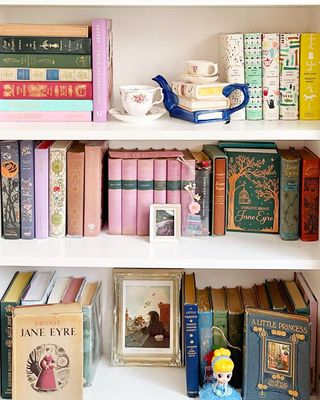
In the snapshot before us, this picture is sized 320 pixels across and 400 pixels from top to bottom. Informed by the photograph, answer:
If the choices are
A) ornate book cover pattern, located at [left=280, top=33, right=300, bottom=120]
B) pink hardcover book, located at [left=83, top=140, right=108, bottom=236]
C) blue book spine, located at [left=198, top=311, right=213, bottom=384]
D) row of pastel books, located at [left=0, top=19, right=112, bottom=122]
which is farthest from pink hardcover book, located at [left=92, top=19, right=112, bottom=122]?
blue book spine, located at [left=198, top=311, right=213, bottom=384]

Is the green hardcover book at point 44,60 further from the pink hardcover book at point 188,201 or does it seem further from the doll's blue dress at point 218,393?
the doll's blue dress at point 218,393

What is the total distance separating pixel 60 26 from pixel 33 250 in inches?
21.0

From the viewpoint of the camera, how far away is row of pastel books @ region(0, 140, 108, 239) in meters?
1.93

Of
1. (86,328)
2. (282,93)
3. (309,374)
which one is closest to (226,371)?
(309,374)

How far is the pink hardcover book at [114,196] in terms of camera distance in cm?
195

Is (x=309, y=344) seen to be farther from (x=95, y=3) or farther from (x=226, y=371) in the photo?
(x=95, y=3)

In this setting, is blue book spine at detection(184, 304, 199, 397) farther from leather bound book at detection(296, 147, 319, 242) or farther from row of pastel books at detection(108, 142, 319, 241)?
leather bound book at detection(296, 147, 319, 242)

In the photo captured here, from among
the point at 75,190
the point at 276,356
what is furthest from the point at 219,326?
the point at 75,190

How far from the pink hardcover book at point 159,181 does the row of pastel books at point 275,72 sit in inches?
8.3

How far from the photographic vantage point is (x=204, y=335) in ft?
6.54

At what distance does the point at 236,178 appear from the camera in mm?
2021

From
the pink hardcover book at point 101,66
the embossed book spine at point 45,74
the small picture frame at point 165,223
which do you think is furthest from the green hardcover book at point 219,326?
the embossed book spine at point 45,74

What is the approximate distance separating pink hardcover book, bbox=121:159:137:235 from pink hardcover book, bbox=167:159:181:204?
0.28 feet

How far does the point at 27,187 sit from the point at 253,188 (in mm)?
566
